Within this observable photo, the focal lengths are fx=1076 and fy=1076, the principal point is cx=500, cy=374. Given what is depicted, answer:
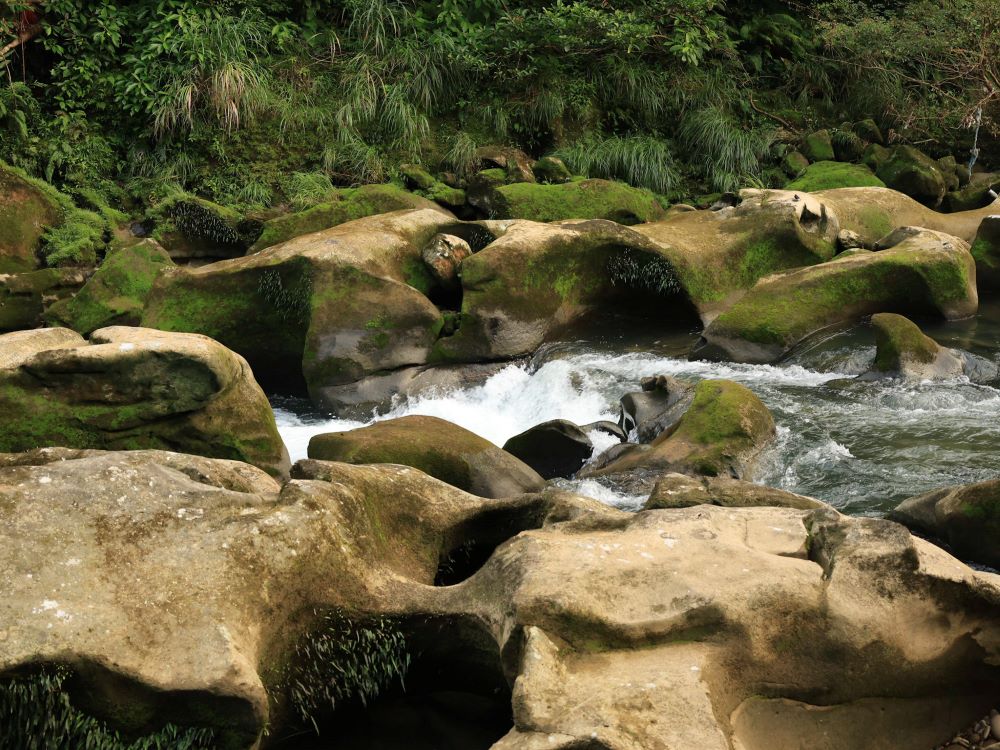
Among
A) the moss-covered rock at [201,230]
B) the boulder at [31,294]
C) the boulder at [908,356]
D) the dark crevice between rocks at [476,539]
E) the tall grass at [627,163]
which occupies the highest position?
the dark crevice between rocks at [476,539]

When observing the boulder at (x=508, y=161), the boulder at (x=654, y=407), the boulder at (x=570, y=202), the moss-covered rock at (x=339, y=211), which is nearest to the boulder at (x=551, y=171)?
the boulder at (x=508, y=161)

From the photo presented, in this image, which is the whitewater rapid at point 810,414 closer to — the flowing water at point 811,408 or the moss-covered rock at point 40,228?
the flowing water at point 811,408

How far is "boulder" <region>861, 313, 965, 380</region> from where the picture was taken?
375 inches

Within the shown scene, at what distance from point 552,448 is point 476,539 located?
9.88 feet

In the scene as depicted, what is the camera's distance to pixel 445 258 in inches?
461

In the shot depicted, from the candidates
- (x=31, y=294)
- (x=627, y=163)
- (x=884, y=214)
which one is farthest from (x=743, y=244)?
(x=31, y=294)

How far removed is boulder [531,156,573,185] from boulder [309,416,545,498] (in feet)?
25.2

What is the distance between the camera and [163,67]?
15.5m

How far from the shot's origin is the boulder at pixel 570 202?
13242mm

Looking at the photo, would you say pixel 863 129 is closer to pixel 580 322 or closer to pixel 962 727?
pixel 580 322

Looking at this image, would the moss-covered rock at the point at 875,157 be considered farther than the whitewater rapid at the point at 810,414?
Yes

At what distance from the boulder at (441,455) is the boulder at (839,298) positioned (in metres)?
3.49

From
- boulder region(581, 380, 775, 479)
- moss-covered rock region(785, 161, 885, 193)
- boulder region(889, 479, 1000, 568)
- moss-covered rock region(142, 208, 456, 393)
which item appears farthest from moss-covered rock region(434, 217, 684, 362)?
boulder region(889, 479, 1000, 568)

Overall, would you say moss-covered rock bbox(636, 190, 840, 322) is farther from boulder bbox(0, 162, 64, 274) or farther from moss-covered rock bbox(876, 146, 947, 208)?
boulder bbox(0, 162, 64, 274)
